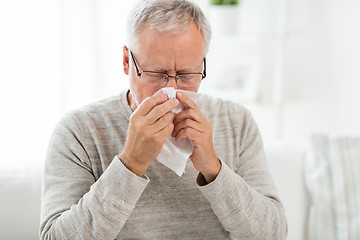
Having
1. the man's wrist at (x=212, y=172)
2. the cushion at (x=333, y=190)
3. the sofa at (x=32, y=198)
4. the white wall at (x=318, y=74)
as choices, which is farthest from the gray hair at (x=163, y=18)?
the white wall at (x=318, y=74)

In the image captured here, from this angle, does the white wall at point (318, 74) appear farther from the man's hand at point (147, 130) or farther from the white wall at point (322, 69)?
the man's hand at point (147, 130)

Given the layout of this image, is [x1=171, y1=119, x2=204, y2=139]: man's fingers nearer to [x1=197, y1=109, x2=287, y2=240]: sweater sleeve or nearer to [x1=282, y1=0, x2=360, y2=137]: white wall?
[x1=197, y1=109, x2=287, y2=240]: sweater sleeve

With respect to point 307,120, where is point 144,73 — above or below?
above

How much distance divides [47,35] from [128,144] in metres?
1.34

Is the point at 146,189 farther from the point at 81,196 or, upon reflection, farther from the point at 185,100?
the point at 185,100

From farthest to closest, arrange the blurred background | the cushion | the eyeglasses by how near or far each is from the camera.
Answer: the blurred background → the cushion → the eyeglasses

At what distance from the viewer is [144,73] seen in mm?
1303

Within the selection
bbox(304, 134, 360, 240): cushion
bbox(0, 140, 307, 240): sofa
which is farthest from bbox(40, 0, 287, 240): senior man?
bbox(304, 134, 360, 240): cushion

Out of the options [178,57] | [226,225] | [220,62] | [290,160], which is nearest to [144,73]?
[178,57]

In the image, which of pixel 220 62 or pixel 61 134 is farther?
pixel 220 62

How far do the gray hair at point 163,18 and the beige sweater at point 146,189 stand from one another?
28 cm

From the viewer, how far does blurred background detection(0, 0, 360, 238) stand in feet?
7.52

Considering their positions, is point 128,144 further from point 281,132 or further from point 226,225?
point 281,132

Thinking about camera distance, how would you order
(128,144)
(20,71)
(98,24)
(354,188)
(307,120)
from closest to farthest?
1. (128,144)
2. (354,188)
3. (20,71)
4. (98,24)
5. (307,120)
